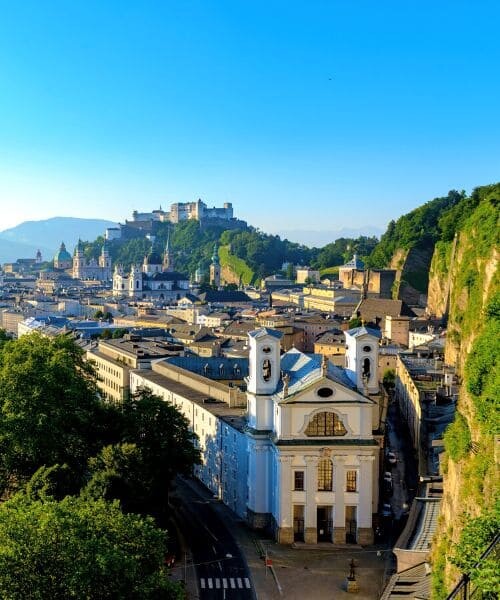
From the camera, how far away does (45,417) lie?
43.5 meters

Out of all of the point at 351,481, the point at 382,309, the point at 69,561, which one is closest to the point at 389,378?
the point at 382,309

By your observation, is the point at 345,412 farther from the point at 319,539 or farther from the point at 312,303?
the point at 312,303

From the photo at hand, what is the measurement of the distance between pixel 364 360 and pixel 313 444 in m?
5.53

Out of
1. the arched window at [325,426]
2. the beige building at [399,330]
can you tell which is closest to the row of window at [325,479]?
the arched window at [325,426]

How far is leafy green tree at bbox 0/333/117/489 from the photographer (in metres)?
43.3

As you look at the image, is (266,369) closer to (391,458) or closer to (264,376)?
(264,376)

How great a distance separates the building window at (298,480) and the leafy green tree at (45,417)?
9806 mm

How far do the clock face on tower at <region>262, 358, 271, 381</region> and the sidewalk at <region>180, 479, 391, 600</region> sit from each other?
25.0 feet

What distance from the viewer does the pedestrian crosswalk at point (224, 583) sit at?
36812mm

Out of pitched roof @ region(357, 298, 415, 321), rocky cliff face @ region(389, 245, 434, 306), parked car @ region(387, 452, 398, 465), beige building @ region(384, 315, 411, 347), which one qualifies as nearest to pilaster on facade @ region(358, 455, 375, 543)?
parked car @ region(387, 452, 398, 465)

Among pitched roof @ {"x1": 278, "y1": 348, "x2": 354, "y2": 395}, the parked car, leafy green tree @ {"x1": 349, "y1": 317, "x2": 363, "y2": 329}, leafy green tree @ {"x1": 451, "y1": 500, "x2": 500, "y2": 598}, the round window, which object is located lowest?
the parked car

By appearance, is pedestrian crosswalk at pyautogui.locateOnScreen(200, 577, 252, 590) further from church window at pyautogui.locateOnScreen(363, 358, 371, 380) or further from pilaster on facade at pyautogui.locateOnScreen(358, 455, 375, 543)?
church window at pyautogui.locateOnScreen(363, 358, 371, 380)

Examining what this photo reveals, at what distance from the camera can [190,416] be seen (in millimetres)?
56062

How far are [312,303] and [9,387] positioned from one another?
114573 millimetres
